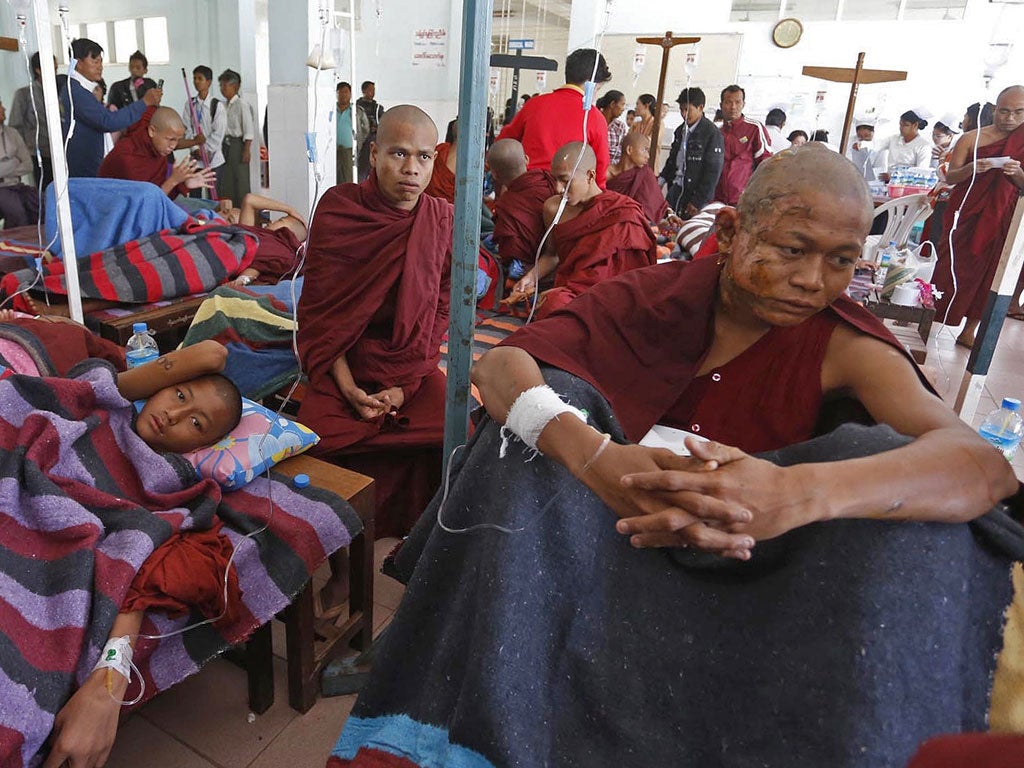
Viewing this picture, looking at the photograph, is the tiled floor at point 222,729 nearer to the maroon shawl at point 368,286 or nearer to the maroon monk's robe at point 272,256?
the maroon shawl at point 368,286

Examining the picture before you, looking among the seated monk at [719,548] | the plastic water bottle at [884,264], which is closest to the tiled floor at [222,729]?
the seated monk at [719,548]

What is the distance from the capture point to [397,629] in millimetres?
1337

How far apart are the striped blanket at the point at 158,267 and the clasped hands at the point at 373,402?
5.09 ft

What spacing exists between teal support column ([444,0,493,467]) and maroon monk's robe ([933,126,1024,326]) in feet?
14.6

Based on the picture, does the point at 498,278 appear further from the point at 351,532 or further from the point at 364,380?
the point at 351,532

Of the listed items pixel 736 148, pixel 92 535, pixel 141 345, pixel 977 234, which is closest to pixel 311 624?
pixel 92 535

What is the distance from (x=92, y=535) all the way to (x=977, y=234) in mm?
5760

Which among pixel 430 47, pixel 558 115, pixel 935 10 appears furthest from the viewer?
pixel 430 47

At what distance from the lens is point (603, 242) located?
11.2 feet

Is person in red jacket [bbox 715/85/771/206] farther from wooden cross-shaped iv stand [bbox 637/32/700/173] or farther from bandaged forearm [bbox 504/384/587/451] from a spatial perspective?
bandaged forearm [bbox 504/384/587/451]

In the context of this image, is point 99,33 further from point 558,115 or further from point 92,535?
point 92,535

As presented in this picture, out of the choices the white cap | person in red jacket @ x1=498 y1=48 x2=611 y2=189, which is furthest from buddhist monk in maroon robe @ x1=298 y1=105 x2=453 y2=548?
the white cap

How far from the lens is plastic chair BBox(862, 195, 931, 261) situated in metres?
4.81

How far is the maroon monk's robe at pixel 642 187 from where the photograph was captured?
5098mm
